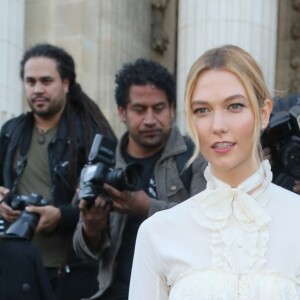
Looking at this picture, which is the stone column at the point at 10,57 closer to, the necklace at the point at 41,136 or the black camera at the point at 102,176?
the necklace at the point at 41,136

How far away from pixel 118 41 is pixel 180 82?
158 centimetres

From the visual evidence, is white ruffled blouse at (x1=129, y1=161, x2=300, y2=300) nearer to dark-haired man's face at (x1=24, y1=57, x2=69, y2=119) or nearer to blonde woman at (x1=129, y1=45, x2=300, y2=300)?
blonde woman at (x1=129, y1=45, x2=300, y2=300)

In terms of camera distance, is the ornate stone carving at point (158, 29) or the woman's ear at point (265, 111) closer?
the woman's ear at point (265, 111)

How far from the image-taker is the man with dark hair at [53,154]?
4.86 metres

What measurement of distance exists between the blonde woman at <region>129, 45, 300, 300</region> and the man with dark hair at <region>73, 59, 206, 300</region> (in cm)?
175

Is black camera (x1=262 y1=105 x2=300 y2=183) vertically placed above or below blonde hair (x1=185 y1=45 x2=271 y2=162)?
below

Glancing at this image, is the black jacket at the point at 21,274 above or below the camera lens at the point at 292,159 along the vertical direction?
below

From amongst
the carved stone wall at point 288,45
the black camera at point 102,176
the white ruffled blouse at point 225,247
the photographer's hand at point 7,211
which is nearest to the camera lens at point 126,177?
the black camera at point 102,176

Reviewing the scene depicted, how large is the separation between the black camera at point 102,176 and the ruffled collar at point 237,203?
1777 millimetres

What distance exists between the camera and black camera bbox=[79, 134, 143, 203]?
14.0ft

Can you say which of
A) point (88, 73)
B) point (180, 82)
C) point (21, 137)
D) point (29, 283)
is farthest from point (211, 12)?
point (29, 283)

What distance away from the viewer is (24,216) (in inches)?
183

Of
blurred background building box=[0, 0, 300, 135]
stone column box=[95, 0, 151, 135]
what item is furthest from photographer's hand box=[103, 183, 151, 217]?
stone column box=[95, 0, 151, 135]

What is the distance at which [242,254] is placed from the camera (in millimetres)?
2361
